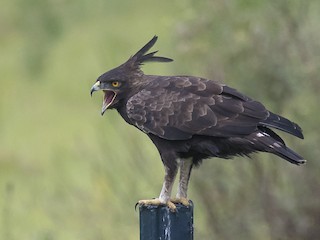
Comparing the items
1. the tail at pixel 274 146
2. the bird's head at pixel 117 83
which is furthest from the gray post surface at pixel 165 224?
the bird's head at pixel 117 83

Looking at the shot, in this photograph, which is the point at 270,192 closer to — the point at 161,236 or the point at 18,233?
the point at 18,233

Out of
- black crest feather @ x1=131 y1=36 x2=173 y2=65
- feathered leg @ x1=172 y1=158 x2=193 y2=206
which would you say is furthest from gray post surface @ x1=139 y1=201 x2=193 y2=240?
black crest feather @ x1=131 y1=36 x2=173 y2=65

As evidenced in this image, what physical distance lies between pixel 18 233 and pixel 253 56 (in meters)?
3.62

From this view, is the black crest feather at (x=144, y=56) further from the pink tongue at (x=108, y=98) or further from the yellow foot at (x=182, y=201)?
the yellow foot at (x=182, y=201)

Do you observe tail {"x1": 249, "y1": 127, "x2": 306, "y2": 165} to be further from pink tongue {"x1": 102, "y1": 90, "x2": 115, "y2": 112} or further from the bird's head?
pink tongue {"x1": 102, "y1": 90, "x2": 115, "y2": 112}

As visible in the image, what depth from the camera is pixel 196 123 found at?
5797 mm

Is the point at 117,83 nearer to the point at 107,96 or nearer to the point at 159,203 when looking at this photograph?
the point at 107,96

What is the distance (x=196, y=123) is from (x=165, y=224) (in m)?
0.82

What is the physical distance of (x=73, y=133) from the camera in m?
15.5

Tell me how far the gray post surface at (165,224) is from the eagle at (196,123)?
23 cm

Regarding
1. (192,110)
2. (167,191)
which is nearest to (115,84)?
(192,110)

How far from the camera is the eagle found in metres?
5.68

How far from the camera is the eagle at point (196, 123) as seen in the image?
5684 millimetres

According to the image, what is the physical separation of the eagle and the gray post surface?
0.75ft
